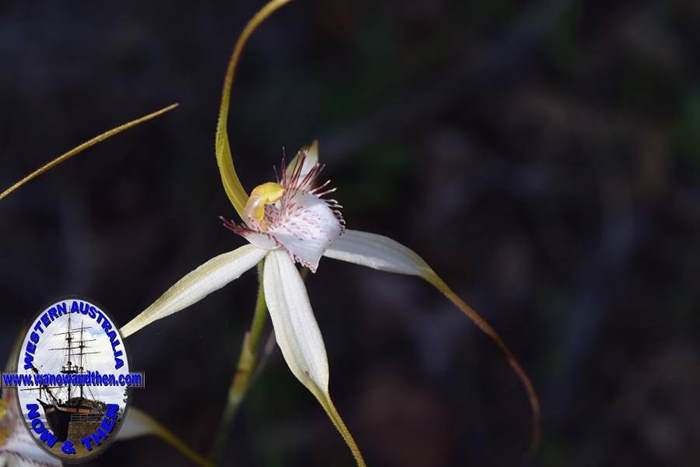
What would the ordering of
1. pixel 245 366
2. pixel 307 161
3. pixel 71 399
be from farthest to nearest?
pixel 307 161, pixel 245 366, pixel 71 399

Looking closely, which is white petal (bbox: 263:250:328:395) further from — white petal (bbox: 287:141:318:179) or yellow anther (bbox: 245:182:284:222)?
white petal (bbox: 287:141:318:179)

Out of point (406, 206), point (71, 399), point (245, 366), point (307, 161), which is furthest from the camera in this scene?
point (406, 206)

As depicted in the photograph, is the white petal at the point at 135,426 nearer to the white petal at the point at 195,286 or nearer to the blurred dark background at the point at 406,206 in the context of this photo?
the white petal at the point at 195,286

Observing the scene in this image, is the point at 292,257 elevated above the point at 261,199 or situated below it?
below

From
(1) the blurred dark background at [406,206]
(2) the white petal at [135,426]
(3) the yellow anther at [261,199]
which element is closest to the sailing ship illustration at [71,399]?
(2) the white petal at [135,426]

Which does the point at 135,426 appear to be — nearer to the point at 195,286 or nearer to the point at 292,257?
the point at 195,286

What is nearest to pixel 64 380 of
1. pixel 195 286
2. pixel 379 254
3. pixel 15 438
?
pixel 15 438

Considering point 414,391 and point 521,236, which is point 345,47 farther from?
point 414,391
